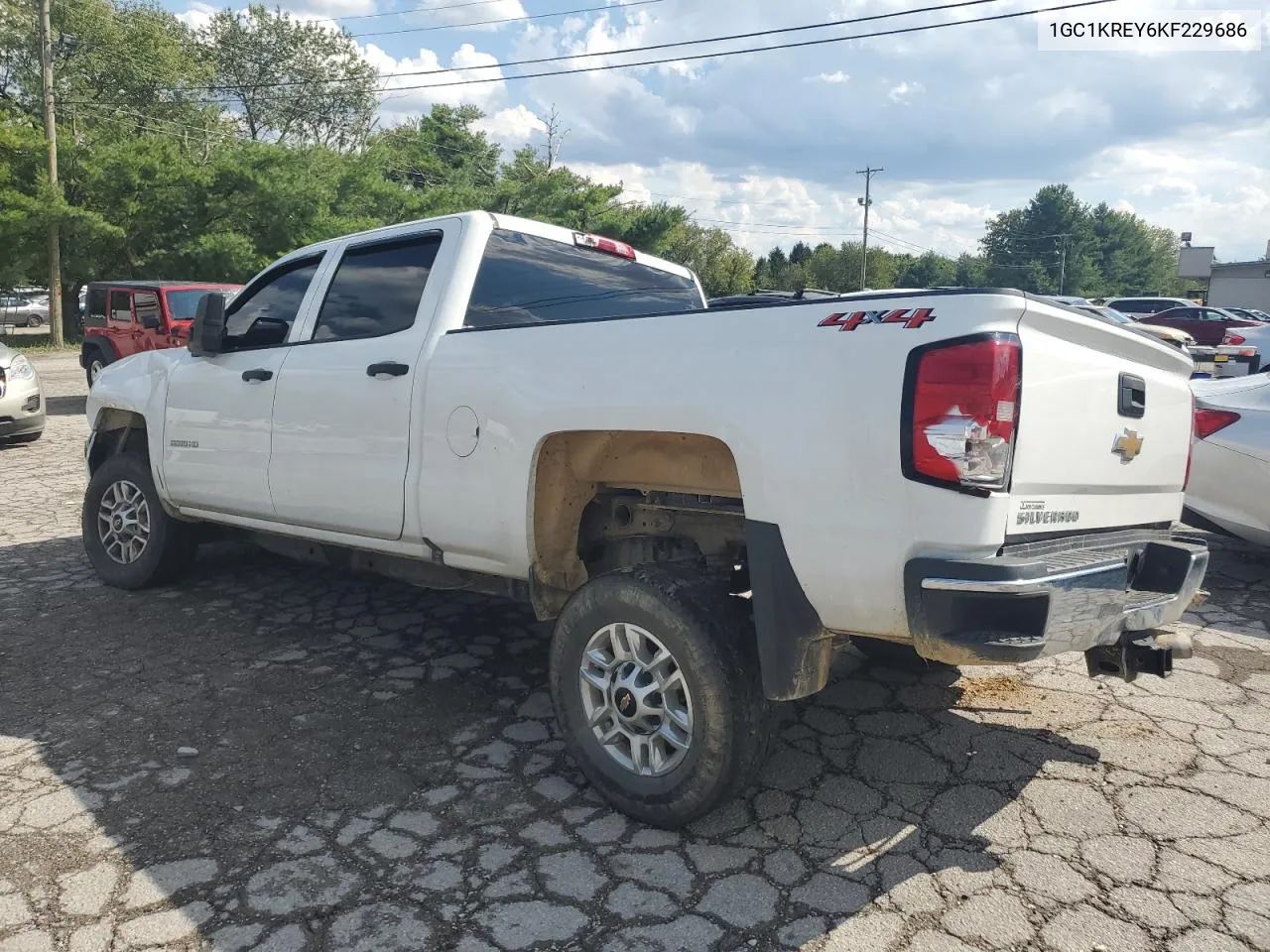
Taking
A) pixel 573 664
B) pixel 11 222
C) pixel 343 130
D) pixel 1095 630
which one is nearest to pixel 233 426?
pixel 573 664

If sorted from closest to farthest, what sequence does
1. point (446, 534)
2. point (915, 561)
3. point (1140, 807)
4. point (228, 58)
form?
point (915, 561) < point (1140, 807) < point (446, 534) < point (228, 58)

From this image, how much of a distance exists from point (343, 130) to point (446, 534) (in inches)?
2101

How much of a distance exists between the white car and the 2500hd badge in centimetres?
327

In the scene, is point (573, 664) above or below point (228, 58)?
below

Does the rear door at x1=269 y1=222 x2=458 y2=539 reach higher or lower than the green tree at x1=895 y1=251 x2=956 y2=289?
lower

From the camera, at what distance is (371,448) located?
3781 mm

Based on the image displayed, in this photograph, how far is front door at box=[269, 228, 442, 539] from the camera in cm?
372

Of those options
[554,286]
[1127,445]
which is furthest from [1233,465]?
[554,286]

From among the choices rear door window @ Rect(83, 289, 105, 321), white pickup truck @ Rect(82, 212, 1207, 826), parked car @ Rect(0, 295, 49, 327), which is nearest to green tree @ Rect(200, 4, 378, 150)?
parked car @ Rect(0, 295, 49, 327)

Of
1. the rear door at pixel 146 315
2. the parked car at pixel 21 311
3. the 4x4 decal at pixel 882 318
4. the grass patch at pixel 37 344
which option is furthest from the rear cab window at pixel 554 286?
the parked car at pixel 21 311

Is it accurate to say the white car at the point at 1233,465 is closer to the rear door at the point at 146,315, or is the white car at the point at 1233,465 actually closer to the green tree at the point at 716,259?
the rear door at the point at 146,315

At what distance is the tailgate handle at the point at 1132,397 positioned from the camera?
112 inches

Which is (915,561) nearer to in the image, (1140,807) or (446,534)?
(1140,807)

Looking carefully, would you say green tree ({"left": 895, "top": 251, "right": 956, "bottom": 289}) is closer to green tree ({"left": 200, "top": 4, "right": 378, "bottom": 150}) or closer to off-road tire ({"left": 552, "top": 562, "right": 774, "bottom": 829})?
green tree ({"left": 200, "top": 4, "right": 378, "bottom": 150})
